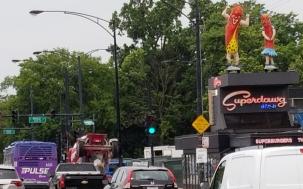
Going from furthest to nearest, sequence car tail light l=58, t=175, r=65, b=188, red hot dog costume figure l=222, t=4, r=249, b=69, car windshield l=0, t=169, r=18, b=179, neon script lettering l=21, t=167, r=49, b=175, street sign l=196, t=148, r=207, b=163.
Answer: neon script lettering l=21, t=167, r=49, b=175 < red hot dog costume figure l=222, t=4, r=249, b=69 < car tail light l=58, t=175, r=65, b=188 < street sign l=196, t=148, r=207, b=163 < car windshield l=0, t=169, r=18, b=179

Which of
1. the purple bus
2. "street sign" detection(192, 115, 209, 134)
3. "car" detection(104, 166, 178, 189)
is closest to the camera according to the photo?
"car" detection(104, 166, 178, 189)

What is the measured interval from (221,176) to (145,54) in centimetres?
7521

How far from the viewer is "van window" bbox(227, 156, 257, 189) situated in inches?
416

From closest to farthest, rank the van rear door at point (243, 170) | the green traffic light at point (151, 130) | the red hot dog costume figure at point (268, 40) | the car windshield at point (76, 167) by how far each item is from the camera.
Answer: the van rear door at point (243, 170), the green traffic light at point (151, 130), the car windshield at point (76, 167), the red hot dog costume figure at point (268, 40)

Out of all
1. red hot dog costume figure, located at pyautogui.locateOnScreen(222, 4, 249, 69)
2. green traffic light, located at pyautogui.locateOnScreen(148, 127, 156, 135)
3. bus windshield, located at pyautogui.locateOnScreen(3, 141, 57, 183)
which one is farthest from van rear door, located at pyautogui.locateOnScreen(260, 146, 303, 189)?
bus windshield, located at pyautogui.locateOnScreen(3, 141, 57, 183)

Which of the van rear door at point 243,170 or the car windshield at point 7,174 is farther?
the car windshield at point 7,174

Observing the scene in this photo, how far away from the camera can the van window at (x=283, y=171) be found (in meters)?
10.1

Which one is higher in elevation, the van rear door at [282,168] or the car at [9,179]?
the van rear door at [282,168]

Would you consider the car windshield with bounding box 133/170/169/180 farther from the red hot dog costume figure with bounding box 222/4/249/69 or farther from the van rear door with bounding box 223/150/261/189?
the red hot dog costume figure with bounding box 222/4/249/69

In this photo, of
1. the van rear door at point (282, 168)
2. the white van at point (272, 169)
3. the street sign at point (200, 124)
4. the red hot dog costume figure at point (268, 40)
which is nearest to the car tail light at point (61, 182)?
the street sign at point (200, 124)

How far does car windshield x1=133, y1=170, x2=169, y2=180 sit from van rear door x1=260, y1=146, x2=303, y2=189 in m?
11.4

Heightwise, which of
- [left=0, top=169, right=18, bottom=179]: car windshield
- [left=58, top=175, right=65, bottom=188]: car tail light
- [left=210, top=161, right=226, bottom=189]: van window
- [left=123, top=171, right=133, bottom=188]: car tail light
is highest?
[left=210, top=161, right=226, bottom=189]: van window

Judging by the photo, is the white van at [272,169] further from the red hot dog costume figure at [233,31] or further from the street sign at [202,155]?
the red hot dog costume figure at [233,31]

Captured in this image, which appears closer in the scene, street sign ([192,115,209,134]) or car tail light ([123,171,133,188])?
car tail light ([123,171,133,188])
